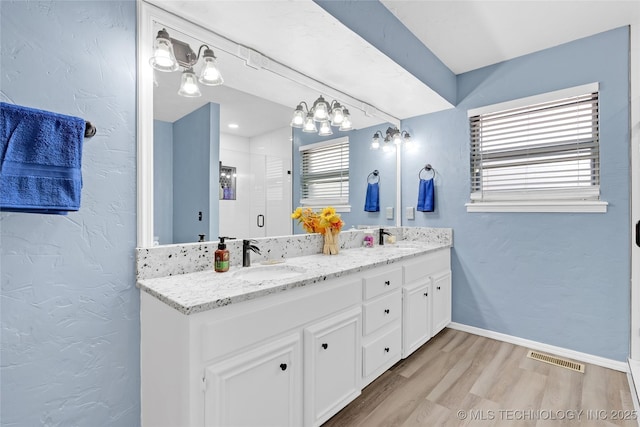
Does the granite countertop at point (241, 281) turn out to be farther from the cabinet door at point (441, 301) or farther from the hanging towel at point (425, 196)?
the hanging towel at point (425, 196)

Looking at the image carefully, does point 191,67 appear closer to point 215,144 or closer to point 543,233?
point 215,144

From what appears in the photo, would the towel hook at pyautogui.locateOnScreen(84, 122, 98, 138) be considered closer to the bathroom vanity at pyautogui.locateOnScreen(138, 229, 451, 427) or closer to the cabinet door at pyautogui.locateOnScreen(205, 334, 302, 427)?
the bathroom vanity at pyautogui.locateOnScreen(138, 229, 451, 427)

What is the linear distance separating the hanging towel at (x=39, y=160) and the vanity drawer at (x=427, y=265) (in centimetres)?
190

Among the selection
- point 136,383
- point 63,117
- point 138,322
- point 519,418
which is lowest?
point 519,418

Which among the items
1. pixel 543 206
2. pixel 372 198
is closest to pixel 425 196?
pixel 372 198

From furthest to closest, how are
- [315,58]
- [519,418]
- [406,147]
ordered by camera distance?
[406,147] → [315,58] → [519,418]

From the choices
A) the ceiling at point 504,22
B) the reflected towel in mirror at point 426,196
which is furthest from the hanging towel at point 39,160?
the reflected towel in mirror at point 426,196

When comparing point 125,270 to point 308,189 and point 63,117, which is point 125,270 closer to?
point 63,117

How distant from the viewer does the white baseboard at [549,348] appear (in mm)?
2172

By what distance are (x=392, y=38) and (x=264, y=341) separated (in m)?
1.98

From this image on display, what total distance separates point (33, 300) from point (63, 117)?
0.68m

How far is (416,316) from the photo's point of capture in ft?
7.49

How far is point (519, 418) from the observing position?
1.65 meters

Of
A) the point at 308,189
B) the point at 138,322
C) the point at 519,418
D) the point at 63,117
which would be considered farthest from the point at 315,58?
the point at 519,418
